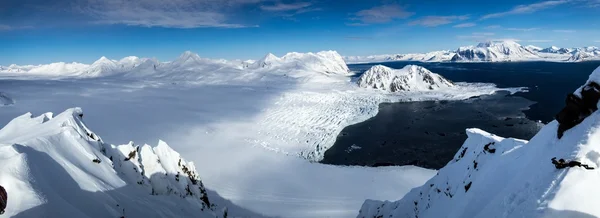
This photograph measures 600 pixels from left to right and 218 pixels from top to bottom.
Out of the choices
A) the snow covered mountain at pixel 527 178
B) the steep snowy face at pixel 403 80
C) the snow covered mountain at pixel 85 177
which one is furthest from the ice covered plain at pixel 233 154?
the steep snowy face at pixel 403 80

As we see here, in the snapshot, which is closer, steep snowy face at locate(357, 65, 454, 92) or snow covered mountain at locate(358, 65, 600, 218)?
snow covered mountain at locate(358, 65, 600, 218)

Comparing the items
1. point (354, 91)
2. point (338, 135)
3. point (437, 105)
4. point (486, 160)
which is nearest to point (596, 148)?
point (486, 160)

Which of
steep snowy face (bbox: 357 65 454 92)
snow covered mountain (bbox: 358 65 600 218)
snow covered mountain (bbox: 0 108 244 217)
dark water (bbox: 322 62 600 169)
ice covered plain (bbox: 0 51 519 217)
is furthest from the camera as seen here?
steep snowy face (bbox: 357 65 454 92)

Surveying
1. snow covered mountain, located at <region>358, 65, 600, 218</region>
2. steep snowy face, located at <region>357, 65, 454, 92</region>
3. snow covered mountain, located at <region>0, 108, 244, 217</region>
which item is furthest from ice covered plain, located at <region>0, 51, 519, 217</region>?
steep snowy face, located at <region>357, 65, 454, 92</region>

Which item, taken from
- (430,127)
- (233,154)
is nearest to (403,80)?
(430,127)

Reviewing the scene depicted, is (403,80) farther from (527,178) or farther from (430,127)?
(527,178)

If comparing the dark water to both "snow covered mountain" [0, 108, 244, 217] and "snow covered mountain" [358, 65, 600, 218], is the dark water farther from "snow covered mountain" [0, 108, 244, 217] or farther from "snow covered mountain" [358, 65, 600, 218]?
"snow covered mountain" [0, 108, 244, 217]

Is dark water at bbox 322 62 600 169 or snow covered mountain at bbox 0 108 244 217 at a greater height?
snow covered mountain at bbox 0 108 244 217
